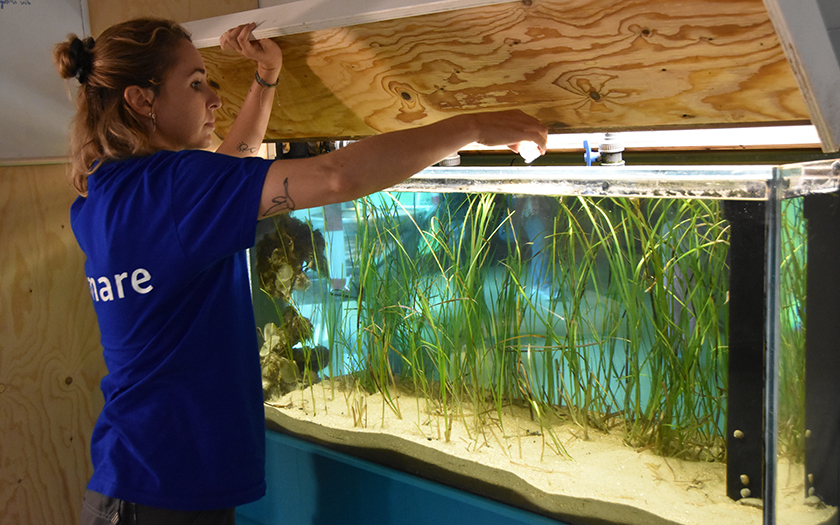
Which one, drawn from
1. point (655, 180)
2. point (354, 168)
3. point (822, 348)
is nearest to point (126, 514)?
point (354, 168)

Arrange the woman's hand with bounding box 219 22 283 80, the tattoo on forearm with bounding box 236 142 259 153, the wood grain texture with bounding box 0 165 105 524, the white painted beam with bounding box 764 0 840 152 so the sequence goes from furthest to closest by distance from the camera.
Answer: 1. the wood grain texture with bounding box 0 165 105 524
2. the tattoo on forearm with bounding box 236 142 259 153
3. the woman's hand with bounding box 219 22 283 80
4. the white painted beam with bounding box 764 0 840 152

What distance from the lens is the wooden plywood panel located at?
1.05 metres

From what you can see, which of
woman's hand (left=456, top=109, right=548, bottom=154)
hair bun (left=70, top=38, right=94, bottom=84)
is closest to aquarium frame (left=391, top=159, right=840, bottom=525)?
woman's hand (left=456, top=109, right=548, bottom=154)

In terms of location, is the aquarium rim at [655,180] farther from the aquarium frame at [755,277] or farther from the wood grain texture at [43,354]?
the wood grain texture at [43,354]

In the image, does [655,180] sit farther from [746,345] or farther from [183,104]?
[183,104]

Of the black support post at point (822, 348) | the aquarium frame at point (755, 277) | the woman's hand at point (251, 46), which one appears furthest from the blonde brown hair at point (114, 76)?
the black support post at point (822, 348)

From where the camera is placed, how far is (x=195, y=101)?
4.30ft

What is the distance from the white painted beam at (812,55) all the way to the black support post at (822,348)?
17cm

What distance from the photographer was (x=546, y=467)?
57.1 inches

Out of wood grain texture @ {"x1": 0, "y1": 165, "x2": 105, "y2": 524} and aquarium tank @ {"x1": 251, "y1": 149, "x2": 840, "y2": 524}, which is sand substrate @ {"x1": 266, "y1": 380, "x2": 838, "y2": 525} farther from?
wood grain texture @ {"x1": 0, "y1": 165, "x2": 105, "y2": 524}

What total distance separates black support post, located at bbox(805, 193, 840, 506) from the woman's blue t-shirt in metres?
1.03

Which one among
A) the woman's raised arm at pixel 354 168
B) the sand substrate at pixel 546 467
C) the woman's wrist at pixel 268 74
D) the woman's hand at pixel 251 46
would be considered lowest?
the sand substrate at pixel 546 467

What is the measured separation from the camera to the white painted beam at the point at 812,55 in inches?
35.8

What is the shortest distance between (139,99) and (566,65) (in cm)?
84
